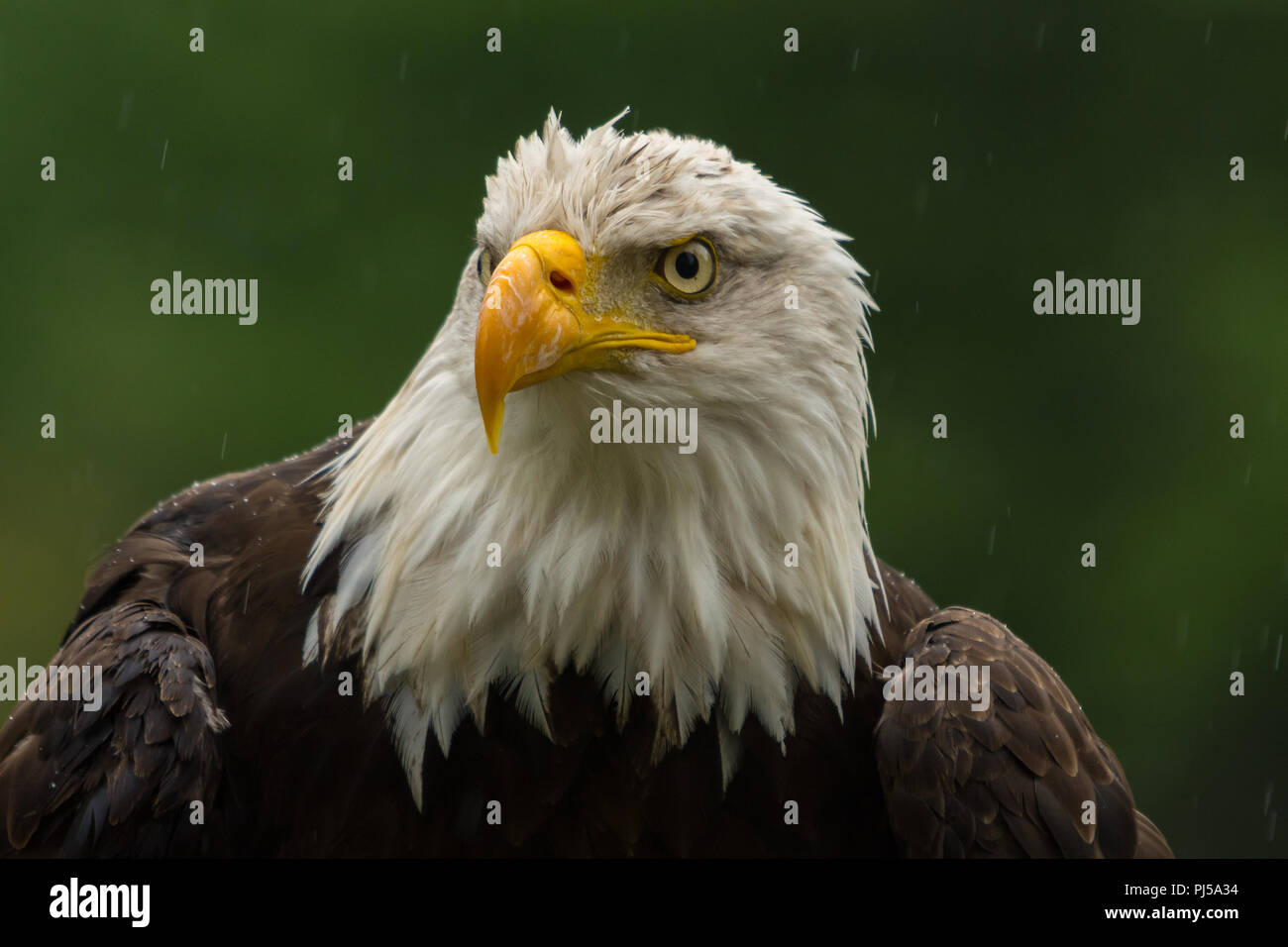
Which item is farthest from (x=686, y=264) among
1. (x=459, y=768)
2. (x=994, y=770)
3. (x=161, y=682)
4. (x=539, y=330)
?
(x=161, y=682)

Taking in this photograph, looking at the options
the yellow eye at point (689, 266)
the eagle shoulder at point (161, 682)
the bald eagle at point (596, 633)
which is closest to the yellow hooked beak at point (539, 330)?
the bald eagle at point (596, 633)

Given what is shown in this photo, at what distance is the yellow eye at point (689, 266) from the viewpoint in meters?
3.00

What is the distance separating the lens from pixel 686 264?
300 cm

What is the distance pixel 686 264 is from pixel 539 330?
408 mm

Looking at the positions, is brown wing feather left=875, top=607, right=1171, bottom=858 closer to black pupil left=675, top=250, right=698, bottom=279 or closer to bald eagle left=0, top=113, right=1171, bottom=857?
bald eagle left=0, top=113, right=1171, bottom=857

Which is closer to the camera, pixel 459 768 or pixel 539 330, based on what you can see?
pixel 539 330

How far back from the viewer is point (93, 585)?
12.0ft

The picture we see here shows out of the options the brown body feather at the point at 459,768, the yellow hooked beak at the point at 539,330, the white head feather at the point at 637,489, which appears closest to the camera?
the yellow hooked beak at the point at 539,330

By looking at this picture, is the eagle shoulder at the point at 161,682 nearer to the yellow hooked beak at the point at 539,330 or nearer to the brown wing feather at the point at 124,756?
the brown wing feather at the point at 124,756

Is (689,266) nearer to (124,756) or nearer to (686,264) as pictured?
(686,264)

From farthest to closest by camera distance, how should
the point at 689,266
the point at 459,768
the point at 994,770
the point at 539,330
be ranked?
the point at 994,770 < the point at 459,768 < the point at 689,266 < the point at 539,330

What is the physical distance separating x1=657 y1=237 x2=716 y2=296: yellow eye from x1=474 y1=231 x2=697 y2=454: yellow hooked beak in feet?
0.37

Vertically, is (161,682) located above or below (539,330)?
below

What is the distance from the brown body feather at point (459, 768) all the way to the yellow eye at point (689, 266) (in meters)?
0.89
